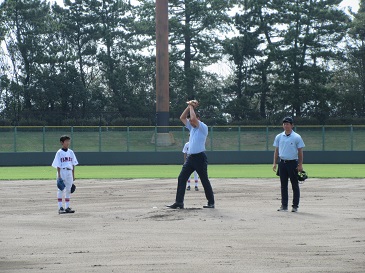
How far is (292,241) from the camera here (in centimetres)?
1079

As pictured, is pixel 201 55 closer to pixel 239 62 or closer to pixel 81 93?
pixel 239 62

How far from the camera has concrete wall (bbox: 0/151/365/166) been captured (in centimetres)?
4291

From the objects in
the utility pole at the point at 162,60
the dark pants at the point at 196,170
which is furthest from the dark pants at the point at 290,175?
the utility pole at the point at 162,60

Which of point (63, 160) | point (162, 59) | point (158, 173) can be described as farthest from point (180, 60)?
point (63, 160)

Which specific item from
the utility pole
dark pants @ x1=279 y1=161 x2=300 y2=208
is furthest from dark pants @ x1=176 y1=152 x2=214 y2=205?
the utility pole

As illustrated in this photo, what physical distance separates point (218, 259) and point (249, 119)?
176 feet

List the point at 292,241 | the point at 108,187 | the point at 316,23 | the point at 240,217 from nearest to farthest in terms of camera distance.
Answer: the point at 292,241, the point at 240,217, the point at 108,187, the point at 316,23

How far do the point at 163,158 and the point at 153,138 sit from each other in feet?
6.71

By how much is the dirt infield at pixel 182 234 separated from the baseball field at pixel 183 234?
0.04 ft

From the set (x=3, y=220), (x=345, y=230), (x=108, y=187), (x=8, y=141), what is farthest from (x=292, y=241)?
(x=8, y=141)

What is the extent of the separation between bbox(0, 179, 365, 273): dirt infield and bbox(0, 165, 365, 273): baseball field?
0.04 ft

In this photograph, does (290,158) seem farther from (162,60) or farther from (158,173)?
(162,60)

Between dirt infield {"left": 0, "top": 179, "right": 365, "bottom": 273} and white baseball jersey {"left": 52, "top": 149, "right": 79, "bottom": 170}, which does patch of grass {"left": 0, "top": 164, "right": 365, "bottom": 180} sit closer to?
dirt infield {"left": 0, "top": 179, "right": 365, "bottom": 273}

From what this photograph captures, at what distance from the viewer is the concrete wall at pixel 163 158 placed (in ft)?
141
